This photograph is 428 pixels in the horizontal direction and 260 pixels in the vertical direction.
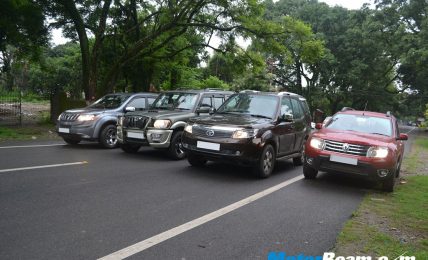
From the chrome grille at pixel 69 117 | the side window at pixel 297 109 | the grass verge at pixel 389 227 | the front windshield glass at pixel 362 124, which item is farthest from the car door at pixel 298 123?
the chrome grille at pixel 69 117

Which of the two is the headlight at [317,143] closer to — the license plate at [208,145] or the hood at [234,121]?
the hood at [234,121]

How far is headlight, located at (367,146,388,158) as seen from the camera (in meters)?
7.73

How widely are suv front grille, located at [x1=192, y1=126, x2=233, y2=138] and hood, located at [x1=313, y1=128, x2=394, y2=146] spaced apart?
1961mm

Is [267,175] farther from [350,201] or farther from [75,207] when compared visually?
[75,207]

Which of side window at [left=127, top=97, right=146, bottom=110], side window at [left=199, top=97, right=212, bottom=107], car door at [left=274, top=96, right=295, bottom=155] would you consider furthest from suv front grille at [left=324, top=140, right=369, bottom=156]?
side window at [left=127, top=97, right=146, bottom=110]

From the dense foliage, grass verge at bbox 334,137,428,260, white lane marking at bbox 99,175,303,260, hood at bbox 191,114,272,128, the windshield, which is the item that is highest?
the dense foliage

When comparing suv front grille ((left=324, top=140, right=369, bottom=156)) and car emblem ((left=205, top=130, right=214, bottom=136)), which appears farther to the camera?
car emblem ((left=205, top=130, right=214, bottom=136))

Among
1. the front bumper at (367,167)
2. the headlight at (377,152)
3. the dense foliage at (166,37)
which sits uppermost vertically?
the dense foliage at (166,37)

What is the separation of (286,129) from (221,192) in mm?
3030

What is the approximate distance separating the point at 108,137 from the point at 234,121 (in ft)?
16.9

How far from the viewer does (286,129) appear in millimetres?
9352

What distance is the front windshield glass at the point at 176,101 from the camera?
11055 millimetres

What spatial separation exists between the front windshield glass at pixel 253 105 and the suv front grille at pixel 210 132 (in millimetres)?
1277

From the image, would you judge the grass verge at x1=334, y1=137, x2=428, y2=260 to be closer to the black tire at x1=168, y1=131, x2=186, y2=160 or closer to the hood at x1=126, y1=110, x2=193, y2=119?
the black tire at x1=168, y1=131, x2=186, y2=160
